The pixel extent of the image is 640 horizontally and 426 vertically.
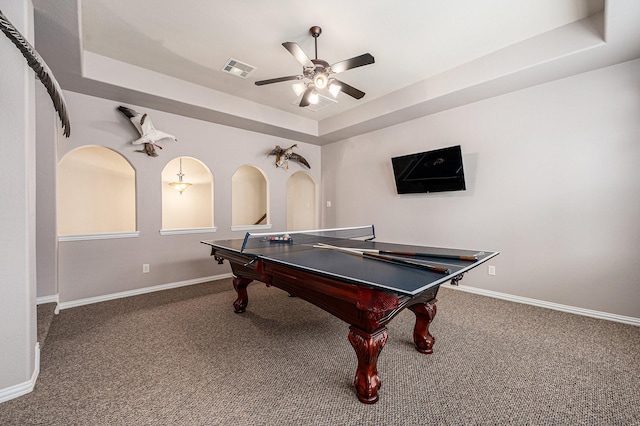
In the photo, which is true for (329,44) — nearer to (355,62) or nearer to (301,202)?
(355,62)

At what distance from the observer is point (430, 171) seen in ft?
13.2

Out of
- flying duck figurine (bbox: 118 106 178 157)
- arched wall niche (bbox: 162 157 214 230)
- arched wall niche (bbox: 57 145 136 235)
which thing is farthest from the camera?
arched wall niche (bbox: 162 157 214 230)

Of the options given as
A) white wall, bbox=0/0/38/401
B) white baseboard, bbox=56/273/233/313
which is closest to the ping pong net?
white baseboard, bbox=56/273/233/313

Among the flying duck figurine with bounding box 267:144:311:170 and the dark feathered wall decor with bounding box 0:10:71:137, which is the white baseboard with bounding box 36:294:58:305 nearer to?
the dark feathered wall decor with bounding box 0:10:71:137

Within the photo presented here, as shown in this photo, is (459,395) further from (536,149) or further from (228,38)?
(228,38)

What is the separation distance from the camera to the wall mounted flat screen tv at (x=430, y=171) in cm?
376

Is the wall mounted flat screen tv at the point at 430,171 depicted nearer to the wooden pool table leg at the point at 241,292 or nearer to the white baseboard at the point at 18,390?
the wooden pool table leg at the point at 241,292

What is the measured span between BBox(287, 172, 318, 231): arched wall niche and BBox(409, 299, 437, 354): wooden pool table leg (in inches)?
169

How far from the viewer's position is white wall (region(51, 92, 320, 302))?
332 centimetres

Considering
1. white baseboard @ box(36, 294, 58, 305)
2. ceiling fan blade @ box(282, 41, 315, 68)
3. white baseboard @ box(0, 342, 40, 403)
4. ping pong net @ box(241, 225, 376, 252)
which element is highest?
ceiling fan blade @ box(282, 41, 315, 68)

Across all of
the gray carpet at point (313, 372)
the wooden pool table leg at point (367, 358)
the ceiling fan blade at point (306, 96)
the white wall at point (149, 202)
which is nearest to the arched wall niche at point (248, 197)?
the white wall at point (149, 202)

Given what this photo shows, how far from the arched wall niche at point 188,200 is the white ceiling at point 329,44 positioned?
9.98 ft

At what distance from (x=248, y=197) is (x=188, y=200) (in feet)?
5.02

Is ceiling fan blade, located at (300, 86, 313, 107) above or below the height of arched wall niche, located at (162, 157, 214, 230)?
above
